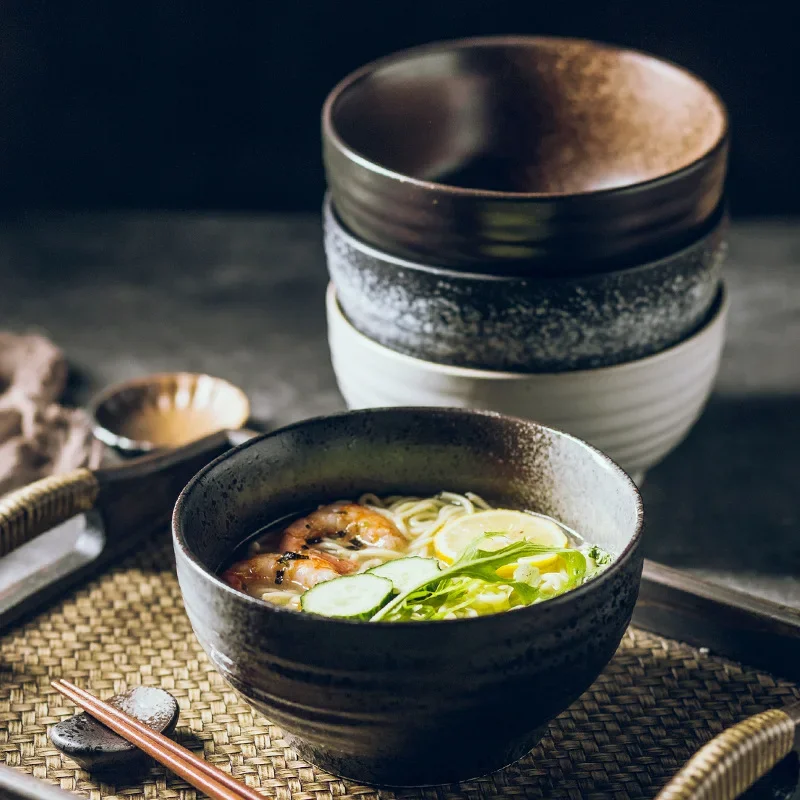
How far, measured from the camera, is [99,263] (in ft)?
9.73

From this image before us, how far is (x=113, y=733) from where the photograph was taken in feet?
Answer: 4.33

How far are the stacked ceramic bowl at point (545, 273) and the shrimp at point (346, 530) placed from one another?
31cm

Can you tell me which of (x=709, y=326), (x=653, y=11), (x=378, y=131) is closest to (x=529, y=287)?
(x=709, y=326)

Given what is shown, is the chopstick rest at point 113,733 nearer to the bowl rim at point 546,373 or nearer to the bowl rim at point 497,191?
the bowl rim at point 546,373

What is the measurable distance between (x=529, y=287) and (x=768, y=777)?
2.32ft

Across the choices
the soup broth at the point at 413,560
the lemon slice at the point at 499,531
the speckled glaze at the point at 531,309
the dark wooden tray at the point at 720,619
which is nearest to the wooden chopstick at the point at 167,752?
the soup broth at the point at 413,560

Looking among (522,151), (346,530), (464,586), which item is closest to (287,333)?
(522,151)

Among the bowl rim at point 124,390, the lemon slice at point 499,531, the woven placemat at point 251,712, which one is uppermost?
the lemon slice at point 499,531

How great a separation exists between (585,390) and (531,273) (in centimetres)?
19

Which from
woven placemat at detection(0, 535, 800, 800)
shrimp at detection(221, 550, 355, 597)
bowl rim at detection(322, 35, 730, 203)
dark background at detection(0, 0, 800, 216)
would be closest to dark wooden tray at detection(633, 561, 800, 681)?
woven placemat at detection(0, 535, 800, 800)

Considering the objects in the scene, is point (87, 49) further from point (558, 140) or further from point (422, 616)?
point (422, 616)

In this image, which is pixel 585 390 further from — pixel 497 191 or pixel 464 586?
pixel 464 586

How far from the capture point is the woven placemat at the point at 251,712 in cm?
129

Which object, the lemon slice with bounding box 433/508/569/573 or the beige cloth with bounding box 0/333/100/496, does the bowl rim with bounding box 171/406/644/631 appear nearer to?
the lemon slice with bounding box 433/508/569/573
